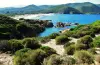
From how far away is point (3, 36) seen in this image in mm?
53250

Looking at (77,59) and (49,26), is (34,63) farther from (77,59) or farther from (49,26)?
(49,26)

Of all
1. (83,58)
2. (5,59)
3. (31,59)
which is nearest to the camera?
(83,58)

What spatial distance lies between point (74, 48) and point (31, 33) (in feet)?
163

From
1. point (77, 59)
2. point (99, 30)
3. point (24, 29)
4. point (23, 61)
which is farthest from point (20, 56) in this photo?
point (24, 29)

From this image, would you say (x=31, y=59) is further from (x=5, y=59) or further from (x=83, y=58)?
(x=83, y=58)

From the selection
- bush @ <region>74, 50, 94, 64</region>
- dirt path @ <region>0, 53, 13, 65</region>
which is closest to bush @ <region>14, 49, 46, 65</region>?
dirt path @ <region>0, 53, 13, 65</region>

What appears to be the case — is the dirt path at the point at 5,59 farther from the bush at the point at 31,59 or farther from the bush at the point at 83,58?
the bush at the point at 83,58

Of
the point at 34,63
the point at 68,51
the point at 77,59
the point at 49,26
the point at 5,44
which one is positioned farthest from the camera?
the point at 49,26

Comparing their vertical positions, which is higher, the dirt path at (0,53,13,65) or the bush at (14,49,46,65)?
the bush at (14,49,46,65)

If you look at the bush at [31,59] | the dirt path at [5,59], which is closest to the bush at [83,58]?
the bush at [31,59]

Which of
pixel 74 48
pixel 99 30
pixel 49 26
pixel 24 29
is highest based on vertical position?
pixel 74 48

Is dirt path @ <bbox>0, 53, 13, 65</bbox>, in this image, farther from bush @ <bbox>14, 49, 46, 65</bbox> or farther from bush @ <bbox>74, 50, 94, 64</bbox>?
bush @ <bbox>74, 50, 94, 64</bbox>

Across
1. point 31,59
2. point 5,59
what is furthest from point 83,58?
point 5,59

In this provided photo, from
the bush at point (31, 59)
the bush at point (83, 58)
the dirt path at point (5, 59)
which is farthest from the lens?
the dirt path at point (5, 59)
